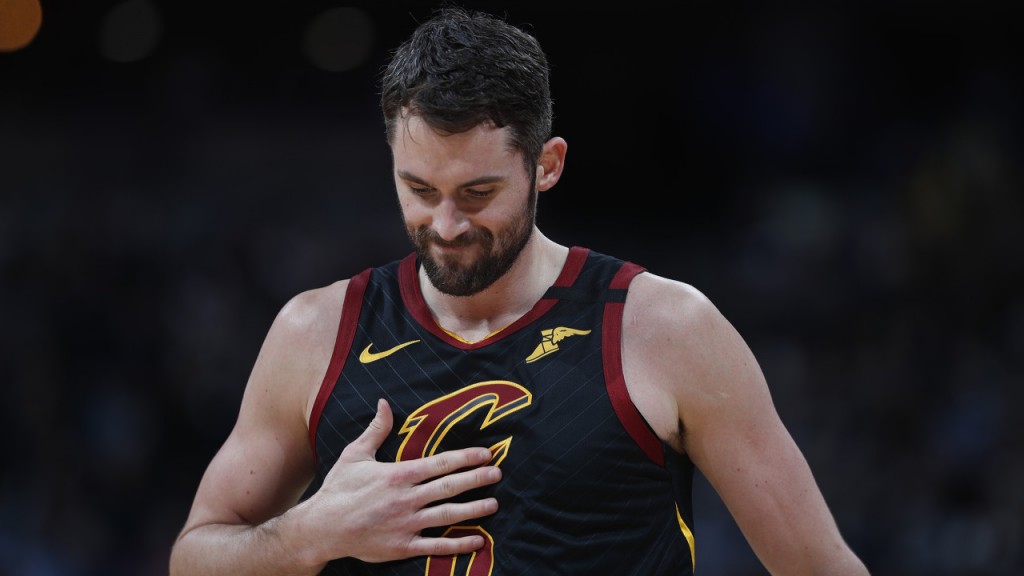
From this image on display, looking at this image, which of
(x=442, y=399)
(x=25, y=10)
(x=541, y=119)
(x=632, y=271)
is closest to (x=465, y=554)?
(x=442, y=399)

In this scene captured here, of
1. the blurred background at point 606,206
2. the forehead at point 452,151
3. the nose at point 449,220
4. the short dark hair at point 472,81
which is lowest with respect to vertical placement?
the blurred background at point 606,206

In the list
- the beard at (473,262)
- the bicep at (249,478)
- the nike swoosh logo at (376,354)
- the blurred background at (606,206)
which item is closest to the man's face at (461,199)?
the beard at (473,262)

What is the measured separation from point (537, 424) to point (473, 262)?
40 cm

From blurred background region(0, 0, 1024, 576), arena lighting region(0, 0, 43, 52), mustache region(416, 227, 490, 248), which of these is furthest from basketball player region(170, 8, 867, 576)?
arena lighting region(0, 0, 43, 52)

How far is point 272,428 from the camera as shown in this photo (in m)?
2.88

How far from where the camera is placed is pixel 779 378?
8.52 meters

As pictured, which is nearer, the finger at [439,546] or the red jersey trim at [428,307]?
the finger at [439,546]

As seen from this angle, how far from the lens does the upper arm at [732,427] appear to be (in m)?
2.61

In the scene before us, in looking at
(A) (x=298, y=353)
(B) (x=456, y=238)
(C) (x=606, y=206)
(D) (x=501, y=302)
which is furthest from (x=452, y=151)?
(C) (x=606, y=206)

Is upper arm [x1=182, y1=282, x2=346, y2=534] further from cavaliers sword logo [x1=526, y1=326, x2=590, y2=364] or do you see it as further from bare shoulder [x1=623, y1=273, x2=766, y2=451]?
bare shoulder [x1=623, y1=273, x2=766, y2=451]

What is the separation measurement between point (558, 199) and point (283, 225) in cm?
224

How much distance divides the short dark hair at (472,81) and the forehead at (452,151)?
2 centimetres

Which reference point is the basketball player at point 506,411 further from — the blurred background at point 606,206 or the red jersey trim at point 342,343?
the blurred background at point 606,206

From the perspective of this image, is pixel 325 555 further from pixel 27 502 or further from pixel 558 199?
pixel 558 199
